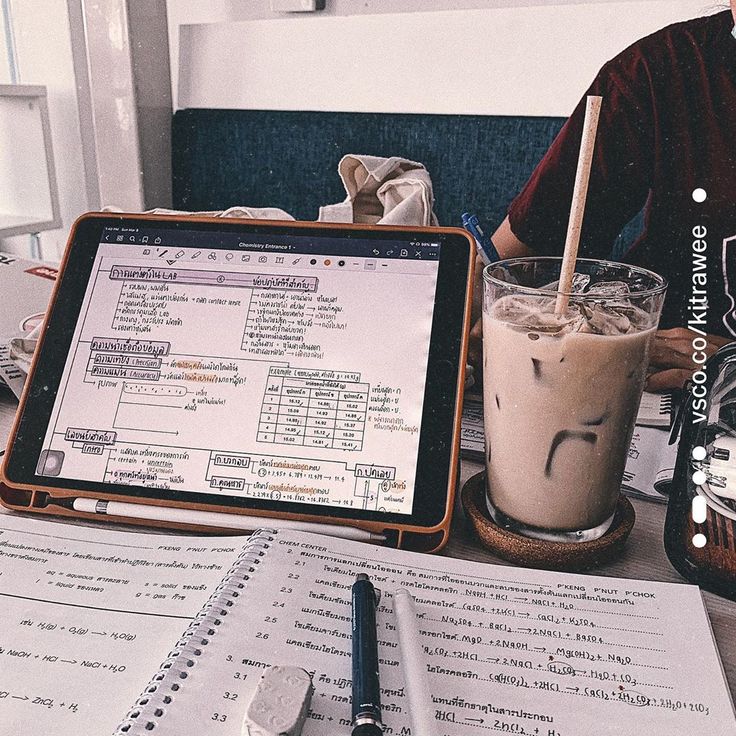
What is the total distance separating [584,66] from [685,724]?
1202 millimetres

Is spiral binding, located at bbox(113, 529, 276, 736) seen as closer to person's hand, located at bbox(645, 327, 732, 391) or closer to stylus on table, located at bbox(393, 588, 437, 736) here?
stylus on table, located at bbox(393, 588, 437, 736)

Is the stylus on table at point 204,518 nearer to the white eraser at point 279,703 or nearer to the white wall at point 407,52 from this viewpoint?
the white eraser at point 279,703

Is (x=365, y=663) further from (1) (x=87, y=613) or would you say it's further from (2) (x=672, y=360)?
(2) (x=672, y=360)

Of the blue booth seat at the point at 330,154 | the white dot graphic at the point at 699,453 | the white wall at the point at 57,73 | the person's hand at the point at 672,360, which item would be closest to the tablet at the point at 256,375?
the white dot graphic at the point at 699,453

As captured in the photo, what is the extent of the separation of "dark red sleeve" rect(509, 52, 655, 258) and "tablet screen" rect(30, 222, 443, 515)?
619 millimetres

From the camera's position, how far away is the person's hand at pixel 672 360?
2.02 feet

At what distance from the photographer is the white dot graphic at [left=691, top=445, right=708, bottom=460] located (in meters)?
0.38

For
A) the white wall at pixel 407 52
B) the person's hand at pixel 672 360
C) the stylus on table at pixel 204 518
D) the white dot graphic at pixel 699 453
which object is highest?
the white wall at pixel 407 52

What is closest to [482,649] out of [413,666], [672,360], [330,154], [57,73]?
[413,666]

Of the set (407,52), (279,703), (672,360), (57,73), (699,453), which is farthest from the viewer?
(57,73)

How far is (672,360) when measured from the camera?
0.67m

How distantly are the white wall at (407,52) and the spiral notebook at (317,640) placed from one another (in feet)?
3.65

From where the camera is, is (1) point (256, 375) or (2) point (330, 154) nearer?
(1) point (256, 375)

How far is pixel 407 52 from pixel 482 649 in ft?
4.40
